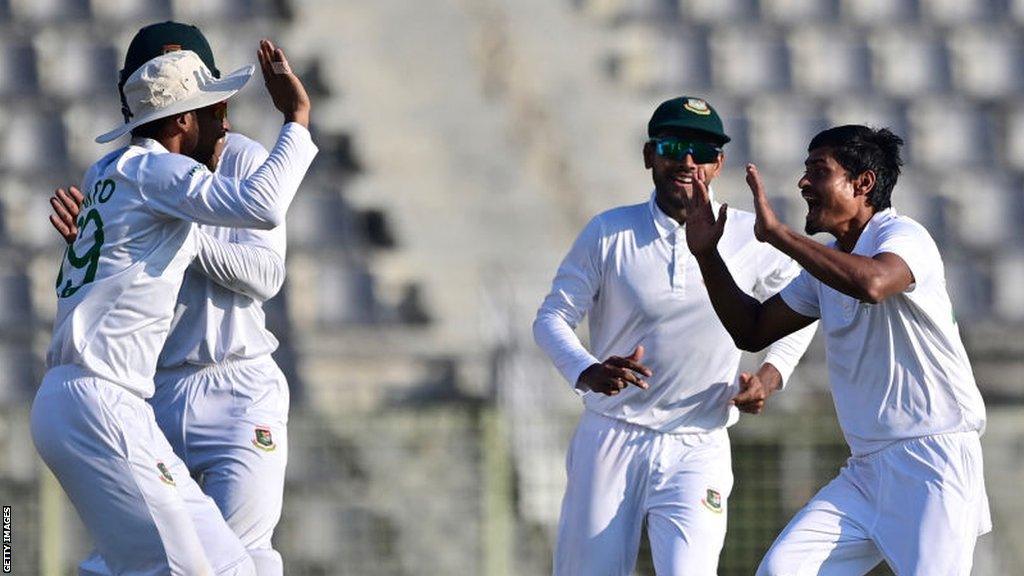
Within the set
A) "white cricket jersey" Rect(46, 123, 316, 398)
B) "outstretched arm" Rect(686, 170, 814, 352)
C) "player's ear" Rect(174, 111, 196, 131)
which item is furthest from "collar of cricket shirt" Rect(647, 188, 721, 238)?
"player's ear" Rect(174, 111, 196, 131)

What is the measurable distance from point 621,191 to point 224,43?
3.35 meters

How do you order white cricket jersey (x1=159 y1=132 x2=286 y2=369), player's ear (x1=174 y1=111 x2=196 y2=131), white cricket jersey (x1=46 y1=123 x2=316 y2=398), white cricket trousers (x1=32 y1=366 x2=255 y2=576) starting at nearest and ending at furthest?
white cricket trousers (x1=32 y1=366 x2=255 y2=576) → white cricket jersey (x1=46 y1=123 x2=316 y2=398) → player's ear (x1=174 y1=111 x2=196 y2=131) → white cricket jersey (x1=159 y1=132 x2=286 y2=369)

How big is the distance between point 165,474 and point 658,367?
1.96m

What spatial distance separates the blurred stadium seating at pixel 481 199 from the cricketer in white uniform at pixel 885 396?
6252mm

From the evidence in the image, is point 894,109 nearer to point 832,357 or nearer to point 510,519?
point 510,519

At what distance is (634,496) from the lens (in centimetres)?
702

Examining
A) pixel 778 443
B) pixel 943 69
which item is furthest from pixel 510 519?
pixel 943 69

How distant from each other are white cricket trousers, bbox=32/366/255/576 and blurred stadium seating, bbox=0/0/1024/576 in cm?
673

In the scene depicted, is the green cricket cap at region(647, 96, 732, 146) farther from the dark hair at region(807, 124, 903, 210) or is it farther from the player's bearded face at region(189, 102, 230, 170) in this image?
the player's bearded face at region(189, 102, 230, 170)

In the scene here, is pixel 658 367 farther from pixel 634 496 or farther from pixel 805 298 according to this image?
pixel 805 298

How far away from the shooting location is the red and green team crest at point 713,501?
6.91m

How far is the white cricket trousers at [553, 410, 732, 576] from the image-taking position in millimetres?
6891

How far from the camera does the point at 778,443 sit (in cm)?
1284

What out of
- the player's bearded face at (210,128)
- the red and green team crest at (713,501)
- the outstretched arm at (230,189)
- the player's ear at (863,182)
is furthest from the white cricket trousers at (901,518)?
the player's bearded face at (210,128)
